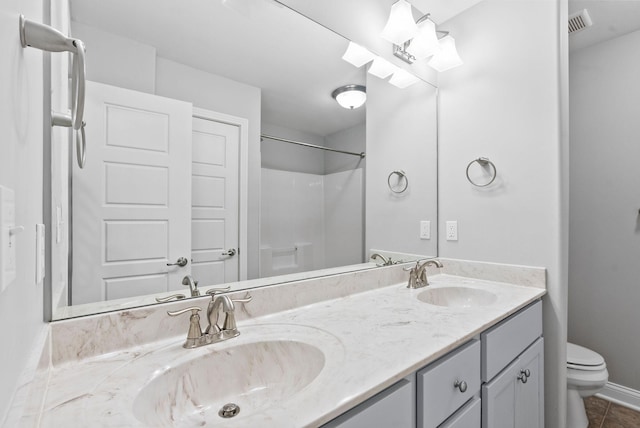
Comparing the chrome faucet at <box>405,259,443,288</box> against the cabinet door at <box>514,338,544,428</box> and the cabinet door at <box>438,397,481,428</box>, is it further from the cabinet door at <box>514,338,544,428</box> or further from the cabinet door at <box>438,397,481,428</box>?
the cabinet door at <box>438,397,481,428</box>

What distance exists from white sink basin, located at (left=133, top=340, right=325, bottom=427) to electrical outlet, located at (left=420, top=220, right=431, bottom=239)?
1.22 meters

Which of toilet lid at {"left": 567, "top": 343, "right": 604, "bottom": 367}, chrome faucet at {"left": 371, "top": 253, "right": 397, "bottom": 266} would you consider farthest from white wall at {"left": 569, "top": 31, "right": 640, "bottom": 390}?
chrome faucet at {"left": 371, "top": 253, "right": 397, "bottom": 266}

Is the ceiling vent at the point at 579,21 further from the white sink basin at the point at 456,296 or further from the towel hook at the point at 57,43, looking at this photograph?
the towel hook at the point at 57,43

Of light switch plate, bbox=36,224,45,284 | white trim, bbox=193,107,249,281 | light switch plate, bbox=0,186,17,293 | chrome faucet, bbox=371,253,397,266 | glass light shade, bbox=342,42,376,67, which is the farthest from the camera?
chrome faucet, bbox=371,253,397,266

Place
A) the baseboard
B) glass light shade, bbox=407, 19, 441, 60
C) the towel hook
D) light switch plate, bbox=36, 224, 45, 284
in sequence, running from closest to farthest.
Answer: the towel hook → light switch plate, bbox=36, 224, 45, 284 → glass light shade, bbox=407, 19, 441, 60 → the baseboard

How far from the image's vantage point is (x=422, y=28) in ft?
5.69

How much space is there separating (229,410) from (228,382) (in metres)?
0.07

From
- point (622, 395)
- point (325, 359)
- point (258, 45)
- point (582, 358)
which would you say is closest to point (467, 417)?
point (325, 359)

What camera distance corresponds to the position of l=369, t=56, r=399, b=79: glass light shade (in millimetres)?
1624

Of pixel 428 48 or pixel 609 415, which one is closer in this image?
pixel 428 48

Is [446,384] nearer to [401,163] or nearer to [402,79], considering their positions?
[401,163]

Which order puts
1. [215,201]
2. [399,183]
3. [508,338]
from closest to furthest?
1. [215,201]
2. [508,338]
3. [399,183]

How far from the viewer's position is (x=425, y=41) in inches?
68.2

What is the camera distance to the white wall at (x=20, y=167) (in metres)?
0.38
